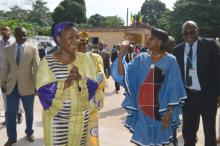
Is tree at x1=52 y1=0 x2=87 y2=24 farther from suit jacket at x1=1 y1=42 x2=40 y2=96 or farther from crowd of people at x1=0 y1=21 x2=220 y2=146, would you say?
crowd of people at x1=0 y1=21 x2=220 y2=146

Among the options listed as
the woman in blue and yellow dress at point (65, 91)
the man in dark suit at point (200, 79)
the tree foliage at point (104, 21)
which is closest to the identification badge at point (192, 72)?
the man in dark suit at point (200, 79)

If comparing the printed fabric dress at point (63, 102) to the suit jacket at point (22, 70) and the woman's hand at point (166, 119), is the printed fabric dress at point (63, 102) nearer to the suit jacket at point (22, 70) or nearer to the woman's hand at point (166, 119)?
the woman's hand at point (166, 119)

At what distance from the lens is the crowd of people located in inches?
150

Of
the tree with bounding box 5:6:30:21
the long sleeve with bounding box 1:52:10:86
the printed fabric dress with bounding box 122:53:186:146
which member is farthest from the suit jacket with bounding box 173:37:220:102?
the tree with bounding box 5:6:30:21

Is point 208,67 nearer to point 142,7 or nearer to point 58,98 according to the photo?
point 58,98

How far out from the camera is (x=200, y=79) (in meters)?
5.52

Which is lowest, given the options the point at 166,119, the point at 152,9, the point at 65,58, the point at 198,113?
the point at 198,113

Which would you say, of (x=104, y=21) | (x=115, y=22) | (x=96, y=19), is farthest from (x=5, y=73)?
(x=96, y=19)

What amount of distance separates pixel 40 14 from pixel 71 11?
2389 centimetres

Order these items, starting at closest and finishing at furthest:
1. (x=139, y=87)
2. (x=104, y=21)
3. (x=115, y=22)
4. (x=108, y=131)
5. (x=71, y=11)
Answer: (x=139, y=87)
(x=108, y=131)
(x=71, y=11)
(x=115, y=22)
(x=104, y=21)

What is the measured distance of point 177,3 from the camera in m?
45.5

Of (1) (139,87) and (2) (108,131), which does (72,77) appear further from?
(2) (108,131)

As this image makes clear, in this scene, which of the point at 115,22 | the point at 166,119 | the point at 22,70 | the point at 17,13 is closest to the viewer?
the point at 166,119

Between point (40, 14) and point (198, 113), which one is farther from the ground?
point (40, 14)
